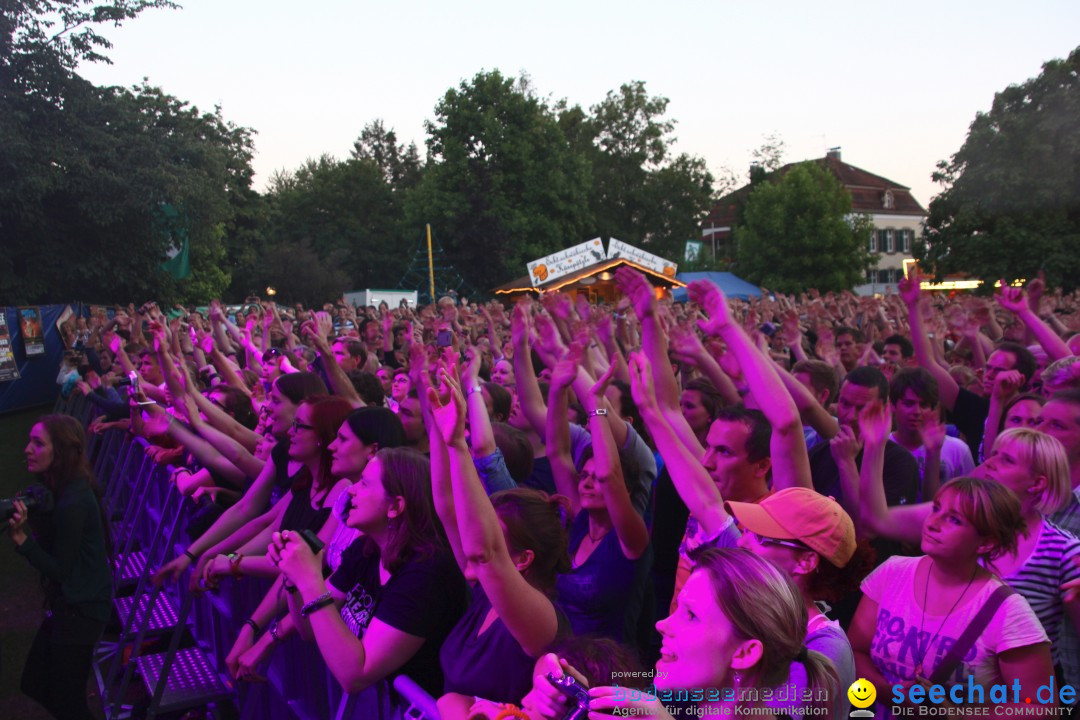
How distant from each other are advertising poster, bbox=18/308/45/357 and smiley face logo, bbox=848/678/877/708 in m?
21.3

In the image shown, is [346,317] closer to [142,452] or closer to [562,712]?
[142,452]

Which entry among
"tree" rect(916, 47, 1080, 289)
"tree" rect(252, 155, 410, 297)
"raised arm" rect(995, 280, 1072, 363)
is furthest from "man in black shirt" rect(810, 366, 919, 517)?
"tree" rect(252, 155, 410, 297)

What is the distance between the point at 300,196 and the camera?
64.0m

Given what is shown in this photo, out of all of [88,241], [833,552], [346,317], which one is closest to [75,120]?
[88,241]

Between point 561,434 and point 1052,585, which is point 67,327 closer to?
point 561,434

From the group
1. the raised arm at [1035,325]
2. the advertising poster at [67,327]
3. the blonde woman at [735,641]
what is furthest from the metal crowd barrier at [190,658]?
the advertising poster at [67,327]

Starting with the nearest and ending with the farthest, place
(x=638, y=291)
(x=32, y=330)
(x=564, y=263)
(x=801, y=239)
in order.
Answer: (x=638, y=291) < (x=32, y=330) < (x=564, y=263) < (x=801, y=239)

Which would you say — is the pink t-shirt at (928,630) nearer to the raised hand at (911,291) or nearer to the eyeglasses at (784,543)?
the eyeglasses at (784,543)

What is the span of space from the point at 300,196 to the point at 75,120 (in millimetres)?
40175

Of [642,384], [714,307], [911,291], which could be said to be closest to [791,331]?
[911,291]

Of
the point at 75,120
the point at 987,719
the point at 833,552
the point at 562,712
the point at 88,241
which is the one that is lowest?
the point at 987,719

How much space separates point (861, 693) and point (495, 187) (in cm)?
4735

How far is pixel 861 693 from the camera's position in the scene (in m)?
2.45

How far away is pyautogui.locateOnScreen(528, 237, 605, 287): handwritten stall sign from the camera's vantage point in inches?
1407
